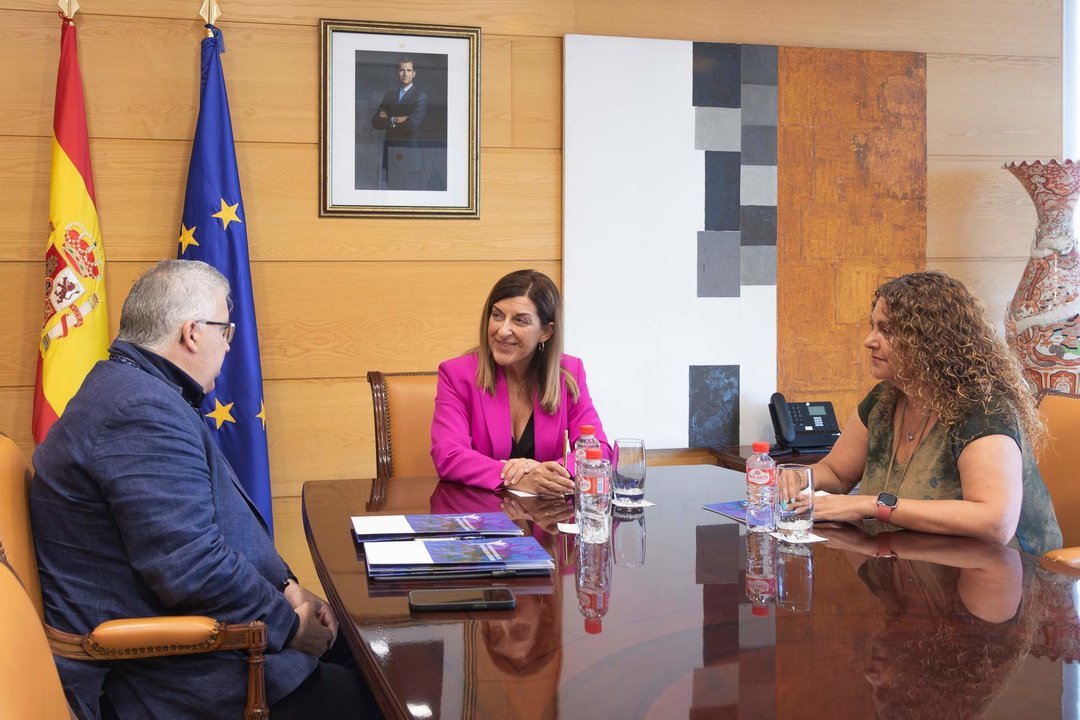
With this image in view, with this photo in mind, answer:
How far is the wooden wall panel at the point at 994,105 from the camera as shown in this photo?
14.3ft

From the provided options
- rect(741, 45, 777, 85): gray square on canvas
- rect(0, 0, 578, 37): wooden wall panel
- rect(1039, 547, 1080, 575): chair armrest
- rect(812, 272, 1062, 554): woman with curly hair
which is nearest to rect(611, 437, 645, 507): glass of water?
rect(812, 272, 1062, 554): woman with curly hair

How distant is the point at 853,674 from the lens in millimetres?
1250

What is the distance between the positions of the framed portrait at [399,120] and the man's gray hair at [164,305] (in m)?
1.85

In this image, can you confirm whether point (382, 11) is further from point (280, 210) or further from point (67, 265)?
point (67, 265)

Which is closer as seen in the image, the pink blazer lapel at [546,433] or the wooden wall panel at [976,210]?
the pink blazer lapel at [546,433]

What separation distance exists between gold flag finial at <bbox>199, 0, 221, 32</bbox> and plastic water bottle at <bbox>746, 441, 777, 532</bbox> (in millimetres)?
2597

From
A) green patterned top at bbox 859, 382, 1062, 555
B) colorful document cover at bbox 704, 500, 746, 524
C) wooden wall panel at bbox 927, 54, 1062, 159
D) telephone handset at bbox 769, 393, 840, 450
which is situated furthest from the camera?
wooden wall panel at bbox 927, 54, 1062, 159

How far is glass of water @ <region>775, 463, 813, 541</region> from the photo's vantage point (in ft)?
6.73

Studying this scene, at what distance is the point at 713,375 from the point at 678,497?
166 centimetres

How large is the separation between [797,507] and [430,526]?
76 cm

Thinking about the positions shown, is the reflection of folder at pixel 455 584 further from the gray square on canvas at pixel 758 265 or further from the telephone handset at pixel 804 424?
the gray square on canvas at pixel 758 265

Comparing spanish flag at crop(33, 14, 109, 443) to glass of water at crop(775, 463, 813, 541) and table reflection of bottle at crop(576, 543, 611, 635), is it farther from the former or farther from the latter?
glass of water at crop(775, 463, 813, 541)

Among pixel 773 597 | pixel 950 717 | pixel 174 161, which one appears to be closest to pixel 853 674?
pixel 950 717

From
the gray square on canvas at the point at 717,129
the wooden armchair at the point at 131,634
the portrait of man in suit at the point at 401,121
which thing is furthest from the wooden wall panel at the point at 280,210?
the wooden armchair at the point at 131,634
